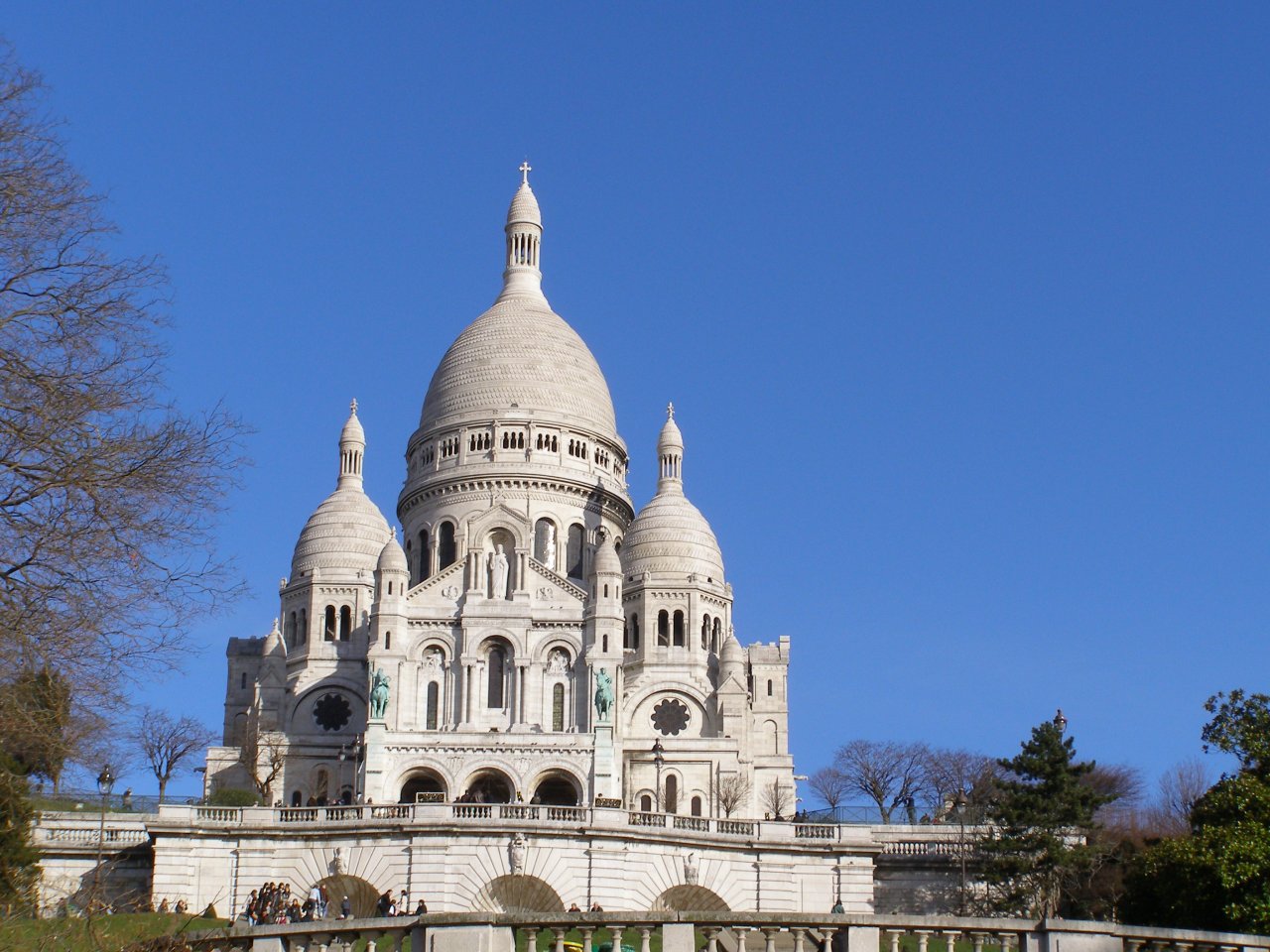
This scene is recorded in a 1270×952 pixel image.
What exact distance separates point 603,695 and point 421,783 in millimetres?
8178

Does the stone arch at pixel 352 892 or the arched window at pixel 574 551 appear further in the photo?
the arched window at pixel 574 551

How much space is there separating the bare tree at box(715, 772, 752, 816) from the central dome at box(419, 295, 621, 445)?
76.1 feet

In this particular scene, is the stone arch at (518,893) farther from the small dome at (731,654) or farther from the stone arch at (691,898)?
the small dome at (731,654)

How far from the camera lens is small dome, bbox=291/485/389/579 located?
9181 centimetres

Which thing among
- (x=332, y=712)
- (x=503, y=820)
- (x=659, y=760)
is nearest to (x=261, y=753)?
(x=332, y=712)

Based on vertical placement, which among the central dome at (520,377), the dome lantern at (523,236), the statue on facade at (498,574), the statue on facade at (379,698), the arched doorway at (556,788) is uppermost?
the dome lantern at (523,236)

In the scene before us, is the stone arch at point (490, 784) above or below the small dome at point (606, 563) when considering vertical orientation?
below

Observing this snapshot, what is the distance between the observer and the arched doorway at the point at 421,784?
74562mm

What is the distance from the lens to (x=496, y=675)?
81250 mm

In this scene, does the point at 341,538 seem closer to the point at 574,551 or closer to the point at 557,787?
the point at 574,551

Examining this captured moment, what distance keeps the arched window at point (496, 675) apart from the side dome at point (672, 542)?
10466 millimetres

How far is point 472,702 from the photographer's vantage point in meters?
79.6

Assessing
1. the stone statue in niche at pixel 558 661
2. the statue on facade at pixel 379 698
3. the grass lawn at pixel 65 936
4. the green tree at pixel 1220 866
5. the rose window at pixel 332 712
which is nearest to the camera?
the grass lawn at pixel 65 936

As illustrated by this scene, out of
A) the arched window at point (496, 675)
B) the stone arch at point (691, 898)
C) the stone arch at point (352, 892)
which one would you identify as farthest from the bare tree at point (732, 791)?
the stone arch at point (352, 892)
